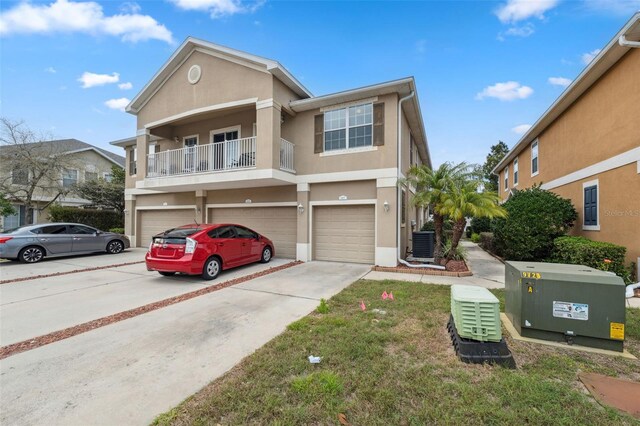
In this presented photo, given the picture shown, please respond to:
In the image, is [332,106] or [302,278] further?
[332,106]

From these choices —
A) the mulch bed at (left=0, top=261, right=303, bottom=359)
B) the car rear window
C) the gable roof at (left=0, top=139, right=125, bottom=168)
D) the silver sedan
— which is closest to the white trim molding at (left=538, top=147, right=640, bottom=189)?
the mulch bed at (left=0, top=261, right=303, bottom=359)

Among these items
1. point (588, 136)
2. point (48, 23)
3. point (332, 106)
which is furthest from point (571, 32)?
point (48, 23)

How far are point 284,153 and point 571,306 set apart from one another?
901cm

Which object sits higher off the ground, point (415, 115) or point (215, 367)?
point (415, 115)

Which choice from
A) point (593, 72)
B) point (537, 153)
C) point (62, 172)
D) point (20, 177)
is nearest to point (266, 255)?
point (593, 72)

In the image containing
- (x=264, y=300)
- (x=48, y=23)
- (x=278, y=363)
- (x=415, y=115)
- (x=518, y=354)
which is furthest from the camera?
(x=415, y=115)

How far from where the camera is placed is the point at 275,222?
38.3 ft

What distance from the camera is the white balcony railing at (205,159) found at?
10.8m

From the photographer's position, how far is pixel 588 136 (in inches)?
367

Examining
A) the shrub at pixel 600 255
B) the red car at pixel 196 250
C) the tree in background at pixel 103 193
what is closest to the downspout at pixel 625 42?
the shrub at pixel 600 255

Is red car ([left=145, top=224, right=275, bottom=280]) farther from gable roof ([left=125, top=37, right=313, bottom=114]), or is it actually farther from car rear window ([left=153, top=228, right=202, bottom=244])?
gable roof ([left=125, top=37, right=313, bottom=114])

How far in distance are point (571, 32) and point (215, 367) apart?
1337 cm

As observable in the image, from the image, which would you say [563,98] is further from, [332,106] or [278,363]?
[278,363]

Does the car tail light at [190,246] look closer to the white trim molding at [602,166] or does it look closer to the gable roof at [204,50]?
the gable roof at [204,50]
